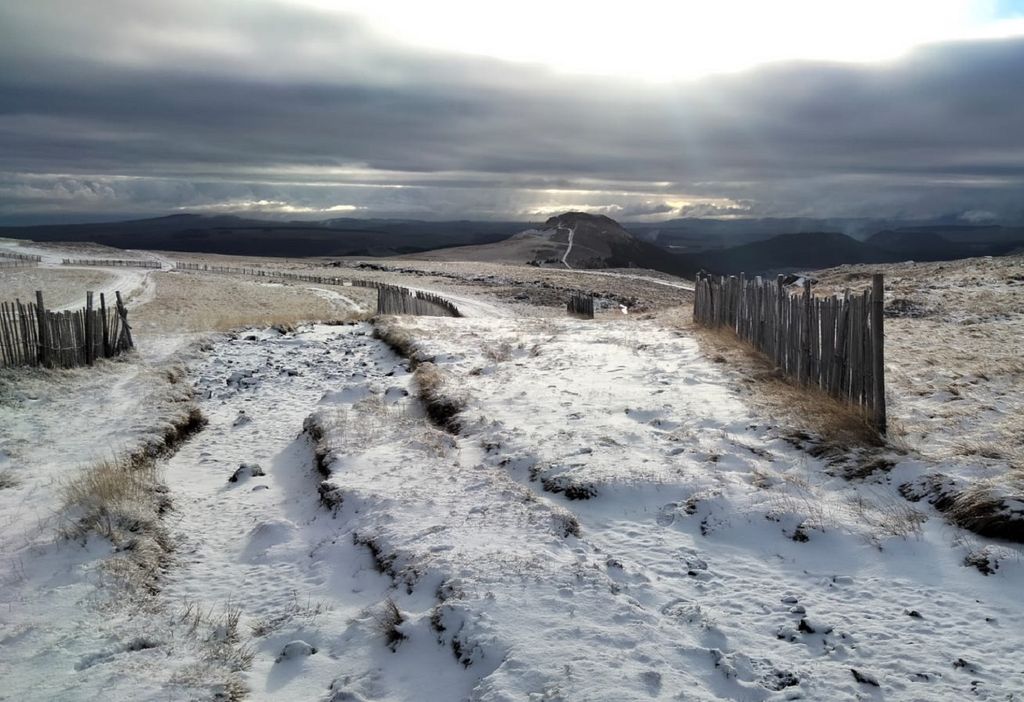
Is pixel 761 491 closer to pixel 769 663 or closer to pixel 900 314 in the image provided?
pixel 769 663

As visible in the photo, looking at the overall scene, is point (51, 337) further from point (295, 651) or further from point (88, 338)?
point (295, 651)

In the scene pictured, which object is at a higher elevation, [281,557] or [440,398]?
[440,398]

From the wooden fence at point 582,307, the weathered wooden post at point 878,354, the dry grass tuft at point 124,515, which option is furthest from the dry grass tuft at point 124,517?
the wooden fence at point 582,307

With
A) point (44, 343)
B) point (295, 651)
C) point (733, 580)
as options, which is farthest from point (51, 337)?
point (733, 580)

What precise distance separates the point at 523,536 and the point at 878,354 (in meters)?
4.77

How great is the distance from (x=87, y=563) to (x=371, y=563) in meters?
2.54

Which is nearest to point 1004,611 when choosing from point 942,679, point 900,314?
point 942,679

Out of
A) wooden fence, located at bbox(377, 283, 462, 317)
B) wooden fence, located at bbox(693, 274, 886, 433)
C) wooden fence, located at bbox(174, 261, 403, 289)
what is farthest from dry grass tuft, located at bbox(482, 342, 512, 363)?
wooden fence, located at bbox(174, 261, 403, 289)

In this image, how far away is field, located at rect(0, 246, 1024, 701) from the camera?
502cm

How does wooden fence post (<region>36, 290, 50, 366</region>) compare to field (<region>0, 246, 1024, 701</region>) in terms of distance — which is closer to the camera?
field (<region>0, 246, 1024, 701</region>)

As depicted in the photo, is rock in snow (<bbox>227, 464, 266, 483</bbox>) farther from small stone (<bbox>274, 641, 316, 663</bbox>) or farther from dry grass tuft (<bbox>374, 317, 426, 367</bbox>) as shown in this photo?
dry grass tuft (<bbox>374, 317, 426, 367</bbox>)

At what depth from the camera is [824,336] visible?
32.6ft

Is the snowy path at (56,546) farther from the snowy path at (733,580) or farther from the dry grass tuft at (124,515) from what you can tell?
the snowy path at (733,580)

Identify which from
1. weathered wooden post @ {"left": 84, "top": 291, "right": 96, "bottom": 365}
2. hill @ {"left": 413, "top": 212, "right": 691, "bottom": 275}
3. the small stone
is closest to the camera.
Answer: the small stone
